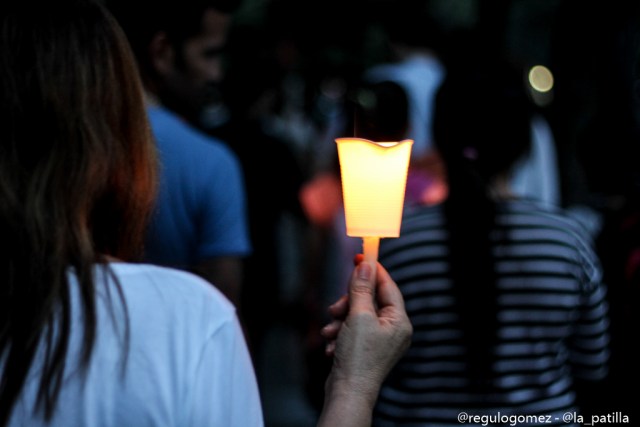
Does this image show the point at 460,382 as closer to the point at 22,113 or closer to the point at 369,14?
the point at 22,113

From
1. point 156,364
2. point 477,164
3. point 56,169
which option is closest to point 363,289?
point 156,364

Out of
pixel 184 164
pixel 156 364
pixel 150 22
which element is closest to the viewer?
pixel 156 364

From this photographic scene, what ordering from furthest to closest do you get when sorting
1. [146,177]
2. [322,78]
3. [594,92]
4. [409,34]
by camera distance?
[322,78]
[594,92]
[409,34]
[146,177]

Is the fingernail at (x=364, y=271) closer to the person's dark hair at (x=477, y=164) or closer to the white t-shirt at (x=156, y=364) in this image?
the white t-shirt at (x=156, y=364)

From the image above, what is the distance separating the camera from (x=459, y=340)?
245 cm

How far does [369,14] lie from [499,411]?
349 inches

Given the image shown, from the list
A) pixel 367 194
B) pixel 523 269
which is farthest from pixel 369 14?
pixel 367 194

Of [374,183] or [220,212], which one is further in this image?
[220,212]

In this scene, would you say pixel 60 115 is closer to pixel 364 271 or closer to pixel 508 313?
pixel 364 271

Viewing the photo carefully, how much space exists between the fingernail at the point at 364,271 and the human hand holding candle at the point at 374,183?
27 mm

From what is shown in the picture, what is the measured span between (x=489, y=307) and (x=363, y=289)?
853mm

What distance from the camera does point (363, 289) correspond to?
1667 mm

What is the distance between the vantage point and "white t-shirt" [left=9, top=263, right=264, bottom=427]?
1.31 m

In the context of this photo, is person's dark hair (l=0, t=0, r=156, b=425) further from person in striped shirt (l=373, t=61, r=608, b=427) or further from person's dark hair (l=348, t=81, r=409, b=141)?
person's dark hair (l=348, t=81, r=409, b=141)
